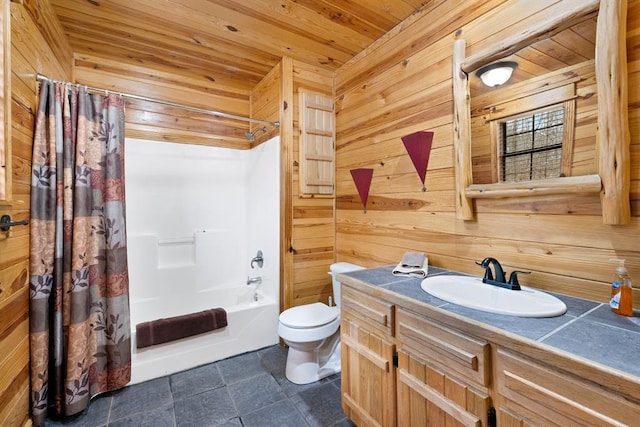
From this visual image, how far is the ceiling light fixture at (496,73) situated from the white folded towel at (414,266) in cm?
100

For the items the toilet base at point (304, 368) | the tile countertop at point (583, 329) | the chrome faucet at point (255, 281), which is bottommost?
the toilet base at point (304, 368)

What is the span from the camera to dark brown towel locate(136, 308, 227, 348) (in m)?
1.96

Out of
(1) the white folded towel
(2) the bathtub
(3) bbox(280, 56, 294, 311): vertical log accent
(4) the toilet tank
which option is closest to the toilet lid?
(4) the toilet tank

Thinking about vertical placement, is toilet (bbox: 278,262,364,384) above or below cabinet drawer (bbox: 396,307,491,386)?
below

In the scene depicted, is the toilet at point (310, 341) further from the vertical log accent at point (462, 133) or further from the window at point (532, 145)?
the window at point (532, 145)

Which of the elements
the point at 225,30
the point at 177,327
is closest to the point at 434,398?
the point at 177,327

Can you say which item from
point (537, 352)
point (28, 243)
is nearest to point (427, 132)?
point (537, 352)

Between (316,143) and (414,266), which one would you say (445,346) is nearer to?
(414,266)

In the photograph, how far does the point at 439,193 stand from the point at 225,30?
6.32 ft

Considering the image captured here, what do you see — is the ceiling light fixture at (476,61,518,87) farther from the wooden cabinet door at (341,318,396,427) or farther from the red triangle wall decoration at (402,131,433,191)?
the wooden cabinet door at (341,318,396,427)

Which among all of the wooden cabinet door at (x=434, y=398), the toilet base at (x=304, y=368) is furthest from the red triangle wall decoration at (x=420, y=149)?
the toilet base at (x=304, y=368)

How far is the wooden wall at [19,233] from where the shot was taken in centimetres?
128

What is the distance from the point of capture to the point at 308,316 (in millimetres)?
1997

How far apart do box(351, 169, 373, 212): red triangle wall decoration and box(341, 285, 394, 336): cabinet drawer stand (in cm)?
96
